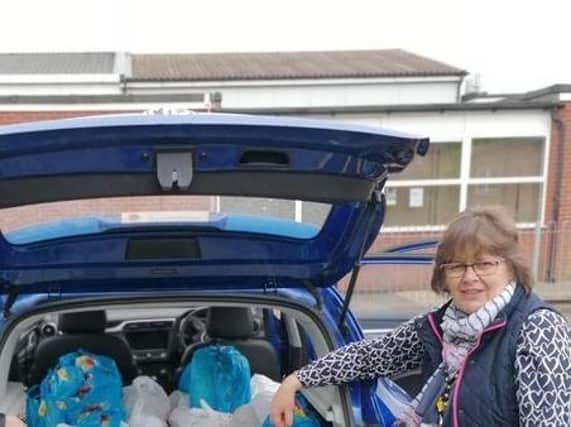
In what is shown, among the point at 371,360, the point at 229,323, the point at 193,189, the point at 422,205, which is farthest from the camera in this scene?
the point at 422,205

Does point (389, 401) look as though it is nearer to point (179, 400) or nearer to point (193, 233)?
point (193, 233)

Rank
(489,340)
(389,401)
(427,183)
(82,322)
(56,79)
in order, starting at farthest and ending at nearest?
(56,79), (427,183), (82,322), (389,401), (489,340)

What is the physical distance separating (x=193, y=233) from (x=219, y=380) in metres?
0.78

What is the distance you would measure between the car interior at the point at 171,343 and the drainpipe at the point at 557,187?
7.22 meters

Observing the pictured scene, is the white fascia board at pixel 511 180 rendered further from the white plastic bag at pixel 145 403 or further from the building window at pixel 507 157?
the white plastic bag at pixel 145 403

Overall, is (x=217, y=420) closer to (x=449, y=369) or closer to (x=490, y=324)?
(x=449, y=369)

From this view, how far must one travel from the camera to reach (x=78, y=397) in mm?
2219

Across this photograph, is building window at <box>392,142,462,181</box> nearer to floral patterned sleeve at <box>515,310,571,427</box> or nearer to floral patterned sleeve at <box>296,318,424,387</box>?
floral patterned sleeve at <box>296,318,424,387</box>

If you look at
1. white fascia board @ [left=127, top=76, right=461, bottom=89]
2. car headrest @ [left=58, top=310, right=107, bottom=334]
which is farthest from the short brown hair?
white fascia board @ [left=127, top=76, right=461, bottom=89]

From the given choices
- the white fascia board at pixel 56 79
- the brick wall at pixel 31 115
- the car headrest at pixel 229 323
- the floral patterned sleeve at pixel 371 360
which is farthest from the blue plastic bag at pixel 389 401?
the white fascia board at pixel 56 79

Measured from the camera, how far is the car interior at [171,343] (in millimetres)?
2145

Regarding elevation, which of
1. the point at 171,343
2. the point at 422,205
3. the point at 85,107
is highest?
the point at 85,107

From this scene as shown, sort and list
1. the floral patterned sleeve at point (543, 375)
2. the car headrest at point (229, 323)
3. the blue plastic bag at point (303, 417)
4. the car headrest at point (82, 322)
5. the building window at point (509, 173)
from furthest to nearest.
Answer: the building window at point (509, 173)
the car headrest at point (229, 323)
the car headrest at point (82, 322)
the blue plastic bag at point (303, 417)
the floral patterned sleeve at point (543, 375)

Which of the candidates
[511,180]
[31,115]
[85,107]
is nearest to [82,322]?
[85,107]
